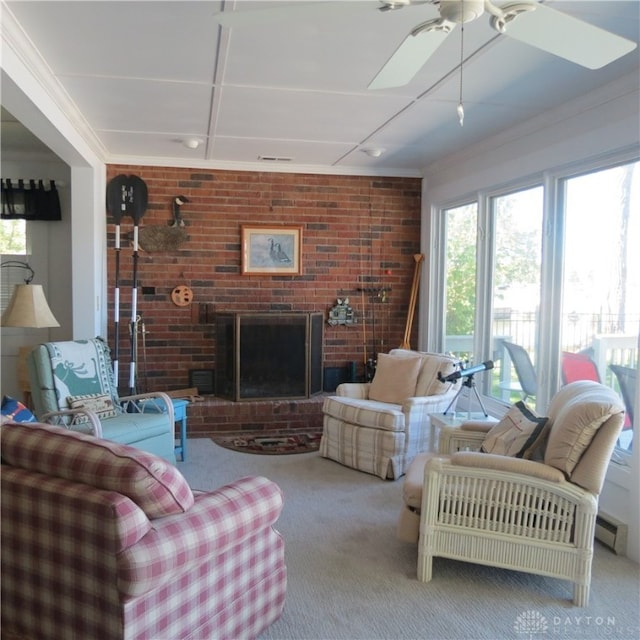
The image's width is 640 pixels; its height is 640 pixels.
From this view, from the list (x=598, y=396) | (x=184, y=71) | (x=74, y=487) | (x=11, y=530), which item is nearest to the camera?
(x=74, y=487)

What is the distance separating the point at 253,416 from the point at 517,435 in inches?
104

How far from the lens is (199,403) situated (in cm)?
460

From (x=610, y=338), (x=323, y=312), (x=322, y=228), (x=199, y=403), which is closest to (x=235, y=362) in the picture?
(x=199, y=403)

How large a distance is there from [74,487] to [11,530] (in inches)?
13.2

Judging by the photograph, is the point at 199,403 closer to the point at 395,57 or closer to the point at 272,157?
the point at 272,157

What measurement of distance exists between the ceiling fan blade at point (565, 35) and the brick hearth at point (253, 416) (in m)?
3.53

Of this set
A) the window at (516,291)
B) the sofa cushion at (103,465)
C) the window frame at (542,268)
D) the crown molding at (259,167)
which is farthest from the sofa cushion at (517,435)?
the crown molding at (259,167)

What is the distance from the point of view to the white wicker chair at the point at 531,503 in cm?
219

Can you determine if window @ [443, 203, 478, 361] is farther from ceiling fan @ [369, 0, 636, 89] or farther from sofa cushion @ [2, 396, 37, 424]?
sofa cushion @ [2, 396, 37, 424]

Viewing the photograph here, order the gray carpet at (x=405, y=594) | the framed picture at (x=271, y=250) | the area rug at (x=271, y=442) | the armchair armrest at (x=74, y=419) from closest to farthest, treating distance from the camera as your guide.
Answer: the gray carpet at (x=405, y=594), the armchair armrest at (x=74, y=419), the area rug at (x=271, y=442), the framed picture at (x=271, y=250)

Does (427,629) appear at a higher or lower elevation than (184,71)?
lower

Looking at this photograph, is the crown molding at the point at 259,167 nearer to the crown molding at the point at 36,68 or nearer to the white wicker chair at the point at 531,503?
the crown molding at the point at 36,68

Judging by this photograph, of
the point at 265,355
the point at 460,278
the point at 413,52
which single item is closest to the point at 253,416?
the point at 265,355

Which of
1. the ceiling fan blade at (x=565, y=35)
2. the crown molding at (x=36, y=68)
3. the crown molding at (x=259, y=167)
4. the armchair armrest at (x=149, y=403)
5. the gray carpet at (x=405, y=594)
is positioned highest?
the crown molding at (x=259, y=167)
